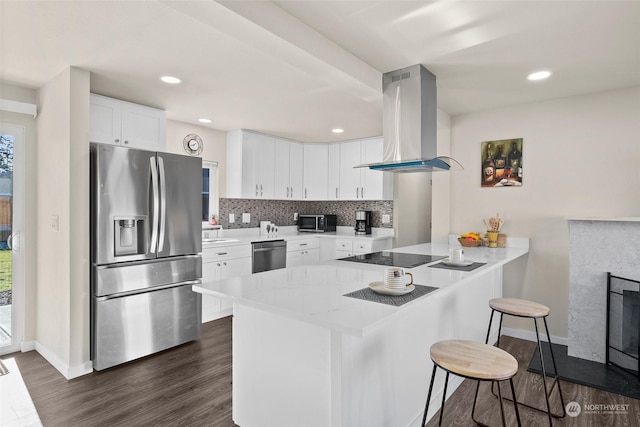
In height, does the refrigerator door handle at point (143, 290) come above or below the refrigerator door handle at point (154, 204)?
below

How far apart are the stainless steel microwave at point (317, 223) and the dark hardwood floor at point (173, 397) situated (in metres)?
2.87

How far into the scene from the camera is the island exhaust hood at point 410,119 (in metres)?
2.71

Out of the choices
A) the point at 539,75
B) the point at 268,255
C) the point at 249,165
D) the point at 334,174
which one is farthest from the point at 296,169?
the point at 539,75

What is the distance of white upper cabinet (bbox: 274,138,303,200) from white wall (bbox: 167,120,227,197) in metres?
0.76

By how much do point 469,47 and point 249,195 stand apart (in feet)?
10.6

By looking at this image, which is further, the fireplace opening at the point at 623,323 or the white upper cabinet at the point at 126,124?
the white upper cabinet at the point at 126,124

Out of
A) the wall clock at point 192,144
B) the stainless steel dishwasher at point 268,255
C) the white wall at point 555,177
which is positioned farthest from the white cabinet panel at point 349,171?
the wall clock at point 192,144

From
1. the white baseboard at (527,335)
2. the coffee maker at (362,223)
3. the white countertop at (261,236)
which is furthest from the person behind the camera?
the coffee maker at (362,223)

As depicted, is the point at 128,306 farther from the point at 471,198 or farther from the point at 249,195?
the point at 471,198

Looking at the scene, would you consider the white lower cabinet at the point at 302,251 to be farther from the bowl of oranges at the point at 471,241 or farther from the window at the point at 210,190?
the bowl of oranges at the point at 471,241

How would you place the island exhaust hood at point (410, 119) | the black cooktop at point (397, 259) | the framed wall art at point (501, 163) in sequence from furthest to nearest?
the framed wall art at point (501, 163) → the island exhaust hood at point (410, 119) → the black cooktop at point (397, 259)

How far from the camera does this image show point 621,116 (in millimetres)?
3213

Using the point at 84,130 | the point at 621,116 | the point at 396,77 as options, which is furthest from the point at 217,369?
the point at 621,116

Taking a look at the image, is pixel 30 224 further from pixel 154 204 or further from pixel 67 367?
A: pixel 67 367
